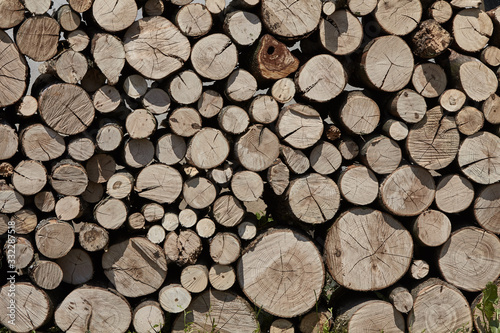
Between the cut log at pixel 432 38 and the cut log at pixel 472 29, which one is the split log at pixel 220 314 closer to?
the cut log at pixel 432 38

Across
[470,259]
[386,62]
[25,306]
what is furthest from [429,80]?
[25,306]

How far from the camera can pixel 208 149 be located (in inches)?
107

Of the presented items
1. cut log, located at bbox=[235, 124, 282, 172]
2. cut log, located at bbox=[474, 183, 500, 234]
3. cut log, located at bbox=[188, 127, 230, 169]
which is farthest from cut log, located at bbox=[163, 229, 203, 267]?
cut log, located at bbox=[474, 183, 500, 234]

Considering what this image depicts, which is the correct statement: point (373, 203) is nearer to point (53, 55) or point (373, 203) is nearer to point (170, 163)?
point (170, 163)

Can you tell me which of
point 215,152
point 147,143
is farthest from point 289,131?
point 147,143

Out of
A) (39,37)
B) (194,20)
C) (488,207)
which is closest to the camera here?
(39,37)

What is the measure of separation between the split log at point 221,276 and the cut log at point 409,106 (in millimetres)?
1425

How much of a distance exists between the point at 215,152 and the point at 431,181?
137 centimetres

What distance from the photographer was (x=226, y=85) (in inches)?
108

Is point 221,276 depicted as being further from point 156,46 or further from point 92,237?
point 156,46

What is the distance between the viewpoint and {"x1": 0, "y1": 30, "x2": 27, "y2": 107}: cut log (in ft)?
8.30

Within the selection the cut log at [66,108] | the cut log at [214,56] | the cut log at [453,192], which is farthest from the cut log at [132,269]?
the cut log at [453,192]

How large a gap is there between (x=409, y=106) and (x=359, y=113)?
0.30 m

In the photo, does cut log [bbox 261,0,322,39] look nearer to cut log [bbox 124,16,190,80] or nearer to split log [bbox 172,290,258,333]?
cut log [bbox 124,16,190,80]
